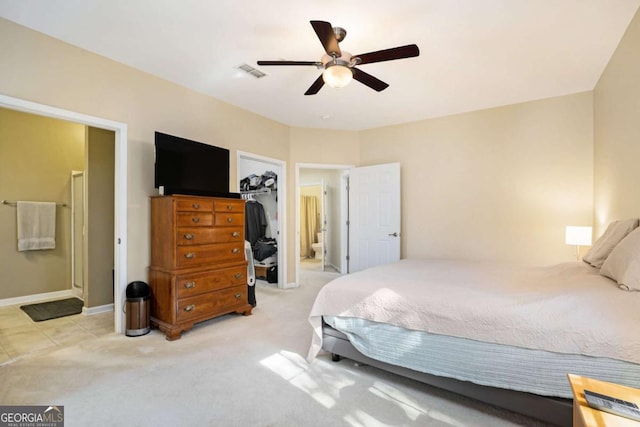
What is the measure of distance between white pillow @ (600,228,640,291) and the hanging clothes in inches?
204

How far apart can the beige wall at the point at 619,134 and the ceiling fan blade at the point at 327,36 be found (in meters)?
2.27

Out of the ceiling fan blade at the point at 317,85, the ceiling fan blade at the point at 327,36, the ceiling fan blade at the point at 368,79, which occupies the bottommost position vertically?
the ceiling fan blade at the point at 368,79

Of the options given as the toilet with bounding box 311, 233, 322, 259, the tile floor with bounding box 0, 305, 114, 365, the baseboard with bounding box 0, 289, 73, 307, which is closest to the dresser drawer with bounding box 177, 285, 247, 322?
the tile floor with bounding box 0, 305, 114, 365

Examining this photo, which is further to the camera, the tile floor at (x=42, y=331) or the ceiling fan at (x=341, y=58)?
the tile floor at (x=42, y=331)

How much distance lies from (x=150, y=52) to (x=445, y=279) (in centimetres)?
332

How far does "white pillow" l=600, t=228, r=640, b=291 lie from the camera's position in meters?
1.70

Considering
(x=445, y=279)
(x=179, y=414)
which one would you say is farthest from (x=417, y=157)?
(x=179, y=414)

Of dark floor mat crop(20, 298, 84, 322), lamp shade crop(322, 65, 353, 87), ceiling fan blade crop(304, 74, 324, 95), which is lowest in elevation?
dark floor mat crop(20, 298, 84, 322)

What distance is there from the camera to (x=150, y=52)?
281 cm

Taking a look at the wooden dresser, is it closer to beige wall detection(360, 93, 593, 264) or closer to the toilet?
beige wall detection(360, 93, 593, 264)

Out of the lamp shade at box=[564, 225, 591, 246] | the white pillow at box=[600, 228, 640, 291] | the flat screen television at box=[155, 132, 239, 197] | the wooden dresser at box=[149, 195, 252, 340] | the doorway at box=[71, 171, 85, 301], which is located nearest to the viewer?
the white pillow at box=[600, 228, 640, 291]

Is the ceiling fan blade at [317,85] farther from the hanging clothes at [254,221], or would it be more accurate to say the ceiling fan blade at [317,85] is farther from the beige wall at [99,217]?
the hanging clothes at [254,221]

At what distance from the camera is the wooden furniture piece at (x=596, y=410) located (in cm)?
90

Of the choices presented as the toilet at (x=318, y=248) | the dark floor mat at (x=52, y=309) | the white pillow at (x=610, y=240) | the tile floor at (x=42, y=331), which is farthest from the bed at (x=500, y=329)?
the toilet at (x=318, y=248)
